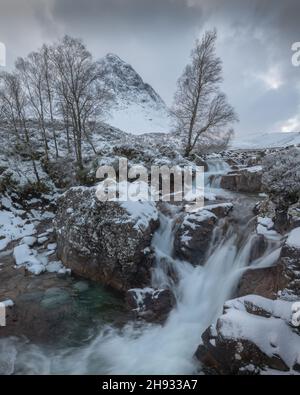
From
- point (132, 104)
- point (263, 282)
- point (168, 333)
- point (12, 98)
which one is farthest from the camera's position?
point (132, 104)

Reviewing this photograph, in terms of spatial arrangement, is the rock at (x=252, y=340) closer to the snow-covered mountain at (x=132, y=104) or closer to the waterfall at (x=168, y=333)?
the waterfall at (x=168, y=333)

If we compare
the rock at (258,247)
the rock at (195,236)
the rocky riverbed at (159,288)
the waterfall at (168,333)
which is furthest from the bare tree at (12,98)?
the rock at (258,247)

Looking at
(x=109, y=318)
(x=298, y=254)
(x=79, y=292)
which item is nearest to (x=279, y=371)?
(x=298, y=254)

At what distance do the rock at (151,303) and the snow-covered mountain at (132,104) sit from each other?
3883cm

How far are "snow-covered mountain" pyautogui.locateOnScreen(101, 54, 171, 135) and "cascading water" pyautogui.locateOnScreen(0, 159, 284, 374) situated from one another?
1492 inches

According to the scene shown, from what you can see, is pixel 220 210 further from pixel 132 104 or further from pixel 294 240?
pixel 132 104

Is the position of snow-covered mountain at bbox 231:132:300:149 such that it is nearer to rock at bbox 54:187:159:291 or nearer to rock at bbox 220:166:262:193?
rock at bbox 220:166:262:193

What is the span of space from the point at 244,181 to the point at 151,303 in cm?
868

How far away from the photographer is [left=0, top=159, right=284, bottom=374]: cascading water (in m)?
6.68

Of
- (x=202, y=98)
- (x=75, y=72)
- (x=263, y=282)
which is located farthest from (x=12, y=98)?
(x=263, y=282)

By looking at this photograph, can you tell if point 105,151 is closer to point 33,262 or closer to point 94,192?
point 94,192

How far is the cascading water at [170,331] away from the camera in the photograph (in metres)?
6.68

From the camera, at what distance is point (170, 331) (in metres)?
7.75

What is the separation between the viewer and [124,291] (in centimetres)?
940
